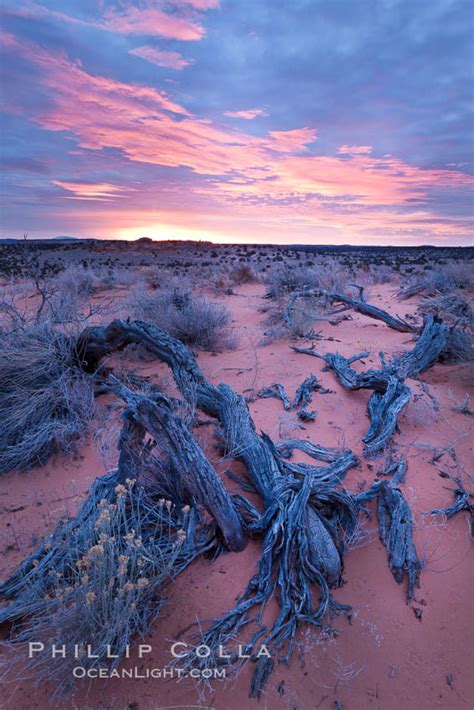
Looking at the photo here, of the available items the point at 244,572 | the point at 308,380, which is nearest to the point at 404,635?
the point at 244,572

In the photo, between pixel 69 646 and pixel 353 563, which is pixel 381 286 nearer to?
pixel 353 563

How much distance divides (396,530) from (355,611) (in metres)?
0.65

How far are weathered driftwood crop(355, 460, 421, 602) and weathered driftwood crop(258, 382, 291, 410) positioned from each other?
1.99 metres

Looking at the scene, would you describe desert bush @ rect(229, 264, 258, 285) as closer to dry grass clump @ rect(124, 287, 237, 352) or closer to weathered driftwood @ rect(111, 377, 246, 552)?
dry grass clump @ rect(124, 287, 237, 352)

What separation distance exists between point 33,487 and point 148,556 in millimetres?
1844

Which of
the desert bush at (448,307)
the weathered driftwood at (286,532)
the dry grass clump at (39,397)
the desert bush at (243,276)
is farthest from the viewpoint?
the desert bush at (243,276)

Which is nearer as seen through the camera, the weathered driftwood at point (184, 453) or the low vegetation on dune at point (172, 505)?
the low vegetation on dune at point (172, 505)

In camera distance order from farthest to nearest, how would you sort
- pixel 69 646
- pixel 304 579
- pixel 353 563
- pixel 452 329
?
pixel 452 329 → pixel 353 563 → pixel 304 579 → pixel 69 646

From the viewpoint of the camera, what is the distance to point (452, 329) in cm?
650

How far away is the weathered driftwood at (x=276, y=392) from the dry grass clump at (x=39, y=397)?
2.18 metres

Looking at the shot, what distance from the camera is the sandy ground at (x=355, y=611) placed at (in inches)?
81.2

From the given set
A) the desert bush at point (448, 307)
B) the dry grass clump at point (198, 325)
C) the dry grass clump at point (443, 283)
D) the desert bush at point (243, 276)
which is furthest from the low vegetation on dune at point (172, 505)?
the desert bush at point (243, 276)

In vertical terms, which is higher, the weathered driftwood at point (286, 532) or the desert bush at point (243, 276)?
the desert bush at point (243, 276)

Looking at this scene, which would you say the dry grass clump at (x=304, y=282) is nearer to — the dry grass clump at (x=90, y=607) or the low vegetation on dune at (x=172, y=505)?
the low vegetation on dune at (x=172, y=505)
